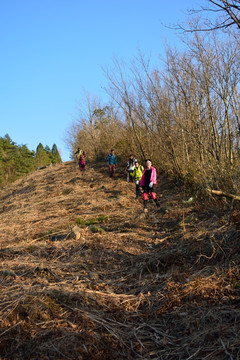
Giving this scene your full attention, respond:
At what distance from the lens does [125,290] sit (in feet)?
13.5

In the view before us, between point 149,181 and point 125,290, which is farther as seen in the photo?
point 149,181

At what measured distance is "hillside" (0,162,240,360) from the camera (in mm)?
2918

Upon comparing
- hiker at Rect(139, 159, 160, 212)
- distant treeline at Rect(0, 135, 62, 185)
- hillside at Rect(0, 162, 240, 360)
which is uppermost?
distant treeline at Rect(0, 135, 62, 185)

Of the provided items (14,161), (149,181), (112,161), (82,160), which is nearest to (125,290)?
(149,181)

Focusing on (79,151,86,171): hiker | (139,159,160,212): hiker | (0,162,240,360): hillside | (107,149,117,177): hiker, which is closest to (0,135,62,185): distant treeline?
(79,151,86,171): hiker

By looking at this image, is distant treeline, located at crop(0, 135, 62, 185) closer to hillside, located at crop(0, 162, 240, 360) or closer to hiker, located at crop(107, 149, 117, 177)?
hiker, located at crop(107, 149, 117, 177)

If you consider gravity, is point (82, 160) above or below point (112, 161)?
above

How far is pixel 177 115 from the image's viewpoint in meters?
10.4

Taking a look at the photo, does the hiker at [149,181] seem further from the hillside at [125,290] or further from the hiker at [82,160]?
the hiker at [82,160]

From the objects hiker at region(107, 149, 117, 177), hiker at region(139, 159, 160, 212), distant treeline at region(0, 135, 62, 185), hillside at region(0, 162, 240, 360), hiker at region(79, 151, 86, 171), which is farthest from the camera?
distant treeline at region(0, 135, 62, 185)

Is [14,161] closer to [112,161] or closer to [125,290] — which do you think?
[112,161]

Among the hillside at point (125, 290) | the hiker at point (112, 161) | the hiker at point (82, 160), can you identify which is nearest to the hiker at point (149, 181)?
the hillside at point (125, 290)

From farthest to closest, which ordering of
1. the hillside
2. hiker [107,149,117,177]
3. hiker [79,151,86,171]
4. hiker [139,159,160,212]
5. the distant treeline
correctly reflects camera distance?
the distant treeline, hiker [79,151,86,171], hiker [107,149,117,177], hiker [139,159,160,212], the hillside

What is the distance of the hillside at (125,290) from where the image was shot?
2918 millimetres
